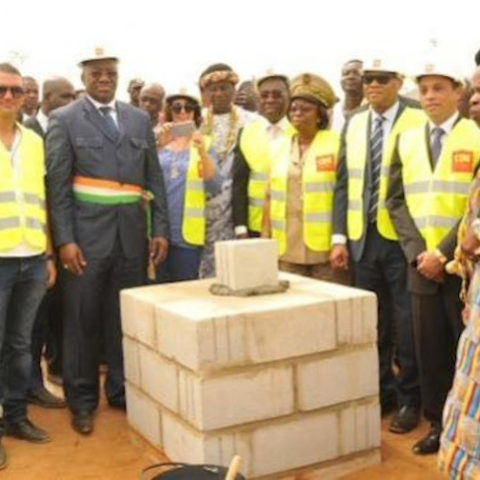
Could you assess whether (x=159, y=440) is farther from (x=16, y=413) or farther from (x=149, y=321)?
(x=16, y=413)

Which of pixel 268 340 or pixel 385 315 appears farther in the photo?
pixel 385 315

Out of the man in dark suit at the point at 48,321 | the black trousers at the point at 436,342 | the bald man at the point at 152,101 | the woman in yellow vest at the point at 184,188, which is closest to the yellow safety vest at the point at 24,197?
the man in dark suit at the point at 48,321

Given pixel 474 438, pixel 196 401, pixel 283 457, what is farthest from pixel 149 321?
pixel 474 438

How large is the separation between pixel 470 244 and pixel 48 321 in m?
3.52

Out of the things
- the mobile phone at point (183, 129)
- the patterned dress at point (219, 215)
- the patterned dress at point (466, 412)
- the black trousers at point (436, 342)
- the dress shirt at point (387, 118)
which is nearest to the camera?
the patterned dress at point (466, 412)

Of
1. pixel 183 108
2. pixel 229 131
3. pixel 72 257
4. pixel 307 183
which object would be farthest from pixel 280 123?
pixel 72 257

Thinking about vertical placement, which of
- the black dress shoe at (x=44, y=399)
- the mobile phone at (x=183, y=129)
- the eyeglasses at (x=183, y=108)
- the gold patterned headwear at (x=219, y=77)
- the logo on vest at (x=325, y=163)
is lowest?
the black dress shoe at (x=44, y=399)

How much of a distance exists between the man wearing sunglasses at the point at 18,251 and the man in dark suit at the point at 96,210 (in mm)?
186

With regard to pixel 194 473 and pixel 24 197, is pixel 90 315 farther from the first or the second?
pixel 194 473

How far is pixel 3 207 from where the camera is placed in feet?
14.1

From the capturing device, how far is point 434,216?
4074mm

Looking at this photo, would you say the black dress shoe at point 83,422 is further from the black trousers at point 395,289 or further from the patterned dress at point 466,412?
the patterned dress at point 466,412

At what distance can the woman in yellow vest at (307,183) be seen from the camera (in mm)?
4969

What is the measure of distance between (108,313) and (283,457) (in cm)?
172
